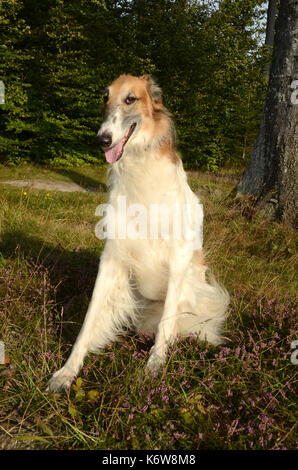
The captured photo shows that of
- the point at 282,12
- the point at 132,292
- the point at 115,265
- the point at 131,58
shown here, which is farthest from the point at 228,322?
the point at 131,58

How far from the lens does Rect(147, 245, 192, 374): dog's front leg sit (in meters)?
2.49

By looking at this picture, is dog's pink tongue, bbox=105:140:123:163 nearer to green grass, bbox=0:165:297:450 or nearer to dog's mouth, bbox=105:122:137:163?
dog's mouth, bbox=105:122:137:163

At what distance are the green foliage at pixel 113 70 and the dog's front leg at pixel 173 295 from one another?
10.9 meters

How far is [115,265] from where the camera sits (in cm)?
Result: 265

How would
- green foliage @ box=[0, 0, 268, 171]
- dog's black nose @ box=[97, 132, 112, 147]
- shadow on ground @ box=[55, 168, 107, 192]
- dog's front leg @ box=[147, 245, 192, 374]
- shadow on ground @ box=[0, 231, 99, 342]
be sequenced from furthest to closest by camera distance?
1. green foliage @ box=[0, 0, 268, 171]
2. shadow on ground @ box=[55, 168, 107, 192]
3. shadow on ground @ box=[0, 231, 99, 342]
4. dog's front leg @ box=[147, 245, 192, 374]
5. dog's black nose @ box=[97, 132, 112, 147]

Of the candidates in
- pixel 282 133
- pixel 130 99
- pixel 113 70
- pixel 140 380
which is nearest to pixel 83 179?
pixel 113 70

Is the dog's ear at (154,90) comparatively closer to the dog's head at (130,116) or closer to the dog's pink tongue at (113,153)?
the dog's head at (130,116)

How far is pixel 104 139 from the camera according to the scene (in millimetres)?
2303

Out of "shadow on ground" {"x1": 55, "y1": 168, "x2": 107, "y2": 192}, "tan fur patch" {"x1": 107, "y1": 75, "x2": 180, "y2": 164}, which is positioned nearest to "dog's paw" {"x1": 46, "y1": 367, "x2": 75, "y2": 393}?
"tan fur patch" {"x1": 107, "y1": 75, "x2": 180, "y2": 164}

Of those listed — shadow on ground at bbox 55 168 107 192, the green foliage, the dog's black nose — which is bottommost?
shadow on ground at bbox 55 168 107 192

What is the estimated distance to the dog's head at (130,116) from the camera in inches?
93.2

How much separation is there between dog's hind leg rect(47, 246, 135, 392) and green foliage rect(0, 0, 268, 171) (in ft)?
35.5

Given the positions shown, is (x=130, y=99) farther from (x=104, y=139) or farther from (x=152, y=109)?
(x=104, y=139)

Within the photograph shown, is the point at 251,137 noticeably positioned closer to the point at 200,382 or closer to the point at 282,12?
the point at 282,12
